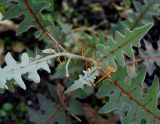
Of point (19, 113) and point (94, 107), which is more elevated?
point (19, 113)

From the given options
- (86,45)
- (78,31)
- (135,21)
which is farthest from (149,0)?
(78,31)

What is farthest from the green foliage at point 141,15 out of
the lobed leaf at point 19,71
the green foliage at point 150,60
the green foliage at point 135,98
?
the lobed leaf at point 19,71

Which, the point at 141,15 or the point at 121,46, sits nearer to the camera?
the point at 121,46

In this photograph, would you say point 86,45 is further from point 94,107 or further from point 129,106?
point 129,106

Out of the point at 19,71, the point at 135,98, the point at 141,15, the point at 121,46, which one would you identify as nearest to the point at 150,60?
the point at 141,15

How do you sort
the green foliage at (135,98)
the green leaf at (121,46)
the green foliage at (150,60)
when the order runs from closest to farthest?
the green leaf at (121,46), the green foliage at (135,98), the green foliage at (150,60)

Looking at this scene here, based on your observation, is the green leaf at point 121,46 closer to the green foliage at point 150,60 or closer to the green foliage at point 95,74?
the green foliage at point 95,74

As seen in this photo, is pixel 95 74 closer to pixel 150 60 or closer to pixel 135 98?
pixel 135 98

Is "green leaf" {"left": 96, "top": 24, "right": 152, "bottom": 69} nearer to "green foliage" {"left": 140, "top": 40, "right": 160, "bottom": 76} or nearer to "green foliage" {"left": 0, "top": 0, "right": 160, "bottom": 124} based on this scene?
"green foliage" {"left": 0, "top": 0, "right": 160, "bottom": 124}
